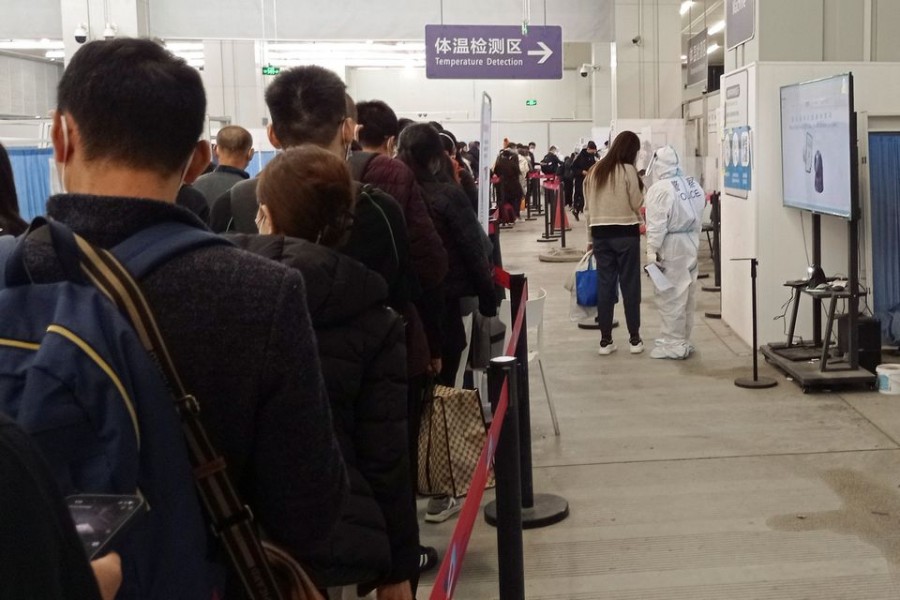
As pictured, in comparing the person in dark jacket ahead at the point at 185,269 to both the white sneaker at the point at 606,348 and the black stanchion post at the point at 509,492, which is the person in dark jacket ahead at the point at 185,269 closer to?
the black stanchion post at the point at 509,492

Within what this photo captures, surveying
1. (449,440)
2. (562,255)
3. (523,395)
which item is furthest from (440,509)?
(562,255)

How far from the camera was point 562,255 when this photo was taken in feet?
44.1

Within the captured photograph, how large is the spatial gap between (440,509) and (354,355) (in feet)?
7.42

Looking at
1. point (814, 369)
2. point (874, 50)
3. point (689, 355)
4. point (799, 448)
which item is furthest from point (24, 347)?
point (874, 50)

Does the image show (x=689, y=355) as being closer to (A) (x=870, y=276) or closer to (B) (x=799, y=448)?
(A) (x=870, y=276)

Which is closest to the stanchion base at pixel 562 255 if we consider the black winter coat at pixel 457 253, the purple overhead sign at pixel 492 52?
the purple overhead sign at pixel 492 52

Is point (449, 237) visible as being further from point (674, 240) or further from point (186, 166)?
point (674, 240)

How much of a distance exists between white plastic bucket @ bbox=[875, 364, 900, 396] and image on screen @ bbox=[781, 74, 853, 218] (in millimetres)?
1003

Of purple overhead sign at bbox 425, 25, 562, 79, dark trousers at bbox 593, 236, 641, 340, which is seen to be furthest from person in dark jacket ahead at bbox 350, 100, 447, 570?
purple overhead sign at bbox 425, 25, 562, 79

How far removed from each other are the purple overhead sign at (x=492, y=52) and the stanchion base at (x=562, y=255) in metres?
2.77

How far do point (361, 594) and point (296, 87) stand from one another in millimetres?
1373

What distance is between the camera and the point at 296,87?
2.62 m

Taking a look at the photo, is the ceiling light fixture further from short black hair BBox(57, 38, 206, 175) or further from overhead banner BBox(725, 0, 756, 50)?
short black hair BBox(57, 38, 206, 175)

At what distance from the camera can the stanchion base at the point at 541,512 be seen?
13.2 ft
